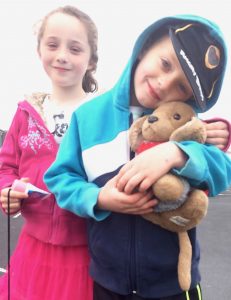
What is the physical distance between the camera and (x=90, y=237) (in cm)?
118

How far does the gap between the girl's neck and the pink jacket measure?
0.23ft

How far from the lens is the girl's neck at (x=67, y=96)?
1.44 metres

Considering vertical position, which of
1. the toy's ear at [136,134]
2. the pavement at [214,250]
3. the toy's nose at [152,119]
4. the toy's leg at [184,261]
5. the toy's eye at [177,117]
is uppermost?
the toy's eye at [177,117]

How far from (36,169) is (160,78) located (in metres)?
0.59

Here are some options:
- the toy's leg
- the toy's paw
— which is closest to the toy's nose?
the toy's paw

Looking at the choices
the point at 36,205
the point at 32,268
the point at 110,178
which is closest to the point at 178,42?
the point at 110,178

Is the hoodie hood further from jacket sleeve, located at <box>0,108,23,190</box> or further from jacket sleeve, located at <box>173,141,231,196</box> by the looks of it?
jacket sleeve, located at <box>0,108,23,190</box>

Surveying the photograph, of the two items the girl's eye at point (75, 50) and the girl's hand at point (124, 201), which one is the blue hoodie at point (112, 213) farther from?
the girl's eye at point (75, 50)

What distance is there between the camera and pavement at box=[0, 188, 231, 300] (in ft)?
10.7

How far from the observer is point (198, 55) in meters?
1.03

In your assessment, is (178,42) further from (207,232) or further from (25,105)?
(207,232)

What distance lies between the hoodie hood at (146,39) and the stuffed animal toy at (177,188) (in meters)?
0.13

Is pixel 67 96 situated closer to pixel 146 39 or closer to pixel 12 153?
pixel 12 153

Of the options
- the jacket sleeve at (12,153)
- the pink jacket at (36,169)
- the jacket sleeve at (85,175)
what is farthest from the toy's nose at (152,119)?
the jacket sleeve at (12,153)
